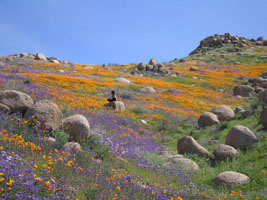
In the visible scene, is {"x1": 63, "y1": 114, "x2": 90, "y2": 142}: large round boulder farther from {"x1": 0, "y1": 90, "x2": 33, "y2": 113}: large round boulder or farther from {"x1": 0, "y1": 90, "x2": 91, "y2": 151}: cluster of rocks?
{"x1": 0, "y1": 90, "x2": 33, "y2": 113}: large round boulder

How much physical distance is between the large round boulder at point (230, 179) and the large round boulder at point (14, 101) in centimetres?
654

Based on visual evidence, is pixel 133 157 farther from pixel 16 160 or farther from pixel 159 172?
pixel 16 160

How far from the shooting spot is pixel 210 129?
44.9 feet

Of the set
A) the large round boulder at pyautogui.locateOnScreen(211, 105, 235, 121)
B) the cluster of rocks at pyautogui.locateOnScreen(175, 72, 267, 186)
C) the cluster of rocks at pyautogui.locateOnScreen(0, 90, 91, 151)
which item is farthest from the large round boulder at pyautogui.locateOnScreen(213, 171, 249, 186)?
the large round boulder at pyautogui.locateOnScreen(211, 105, 235, 121)

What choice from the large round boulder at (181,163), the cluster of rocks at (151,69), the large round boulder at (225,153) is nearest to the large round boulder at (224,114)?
the large round boulder at (225,153)

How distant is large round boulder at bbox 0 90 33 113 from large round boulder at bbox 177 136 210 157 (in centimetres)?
640

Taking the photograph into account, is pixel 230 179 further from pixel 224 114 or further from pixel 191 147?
pixel 224 114

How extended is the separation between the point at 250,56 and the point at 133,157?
211 ft

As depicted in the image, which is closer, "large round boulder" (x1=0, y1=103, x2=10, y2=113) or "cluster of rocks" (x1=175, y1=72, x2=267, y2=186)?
"cluster of rocks" (x1=175, y1=72, x2=267, y2=186)

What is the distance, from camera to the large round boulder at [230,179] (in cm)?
659

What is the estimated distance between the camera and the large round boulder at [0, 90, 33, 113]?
23.6 feet

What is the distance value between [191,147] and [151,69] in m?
34.5

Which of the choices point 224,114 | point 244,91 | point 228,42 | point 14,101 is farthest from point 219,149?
point 228,42

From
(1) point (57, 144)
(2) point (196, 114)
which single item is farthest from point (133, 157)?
(2) point (196, 114)
